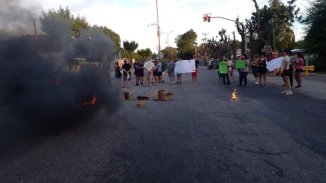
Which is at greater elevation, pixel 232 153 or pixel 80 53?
pixel 80 53

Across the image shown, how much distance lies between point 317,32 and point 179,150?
36630 millimetres

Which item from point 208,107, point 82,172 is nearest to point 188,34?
point 208,107

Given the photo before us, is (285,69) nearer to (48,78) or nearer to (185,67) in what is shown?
(185,67)

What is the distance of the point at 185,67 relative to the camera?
27.1 m

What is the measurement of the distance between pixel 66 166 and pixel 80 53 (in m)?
3.75

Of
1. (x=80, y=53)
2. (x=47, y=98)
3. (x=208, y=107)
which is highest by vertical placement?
(x=80, y=53)

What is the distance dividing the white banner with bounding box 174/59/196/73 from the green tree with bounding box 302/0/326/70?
17.8m

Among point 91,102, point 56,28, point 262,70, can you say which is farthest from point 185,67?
point 56,28

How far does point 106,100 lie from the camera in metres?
10.3

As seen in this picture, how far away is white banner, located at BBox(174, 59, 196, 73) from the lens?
88.6 feet

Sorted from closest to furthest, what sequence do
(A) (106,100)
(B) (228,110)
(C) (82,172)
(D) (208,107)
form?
(C) (82,172), (A) (106,100), (B) (228,110), (D) (208,107)

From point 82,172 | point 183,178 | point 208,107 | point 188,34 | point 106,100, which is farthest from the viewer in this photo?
point 188,34

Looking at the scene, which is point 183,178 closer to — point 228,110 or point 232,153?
point 232,153

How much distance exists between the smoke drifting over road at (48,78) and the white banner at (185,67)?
17.1 metres
